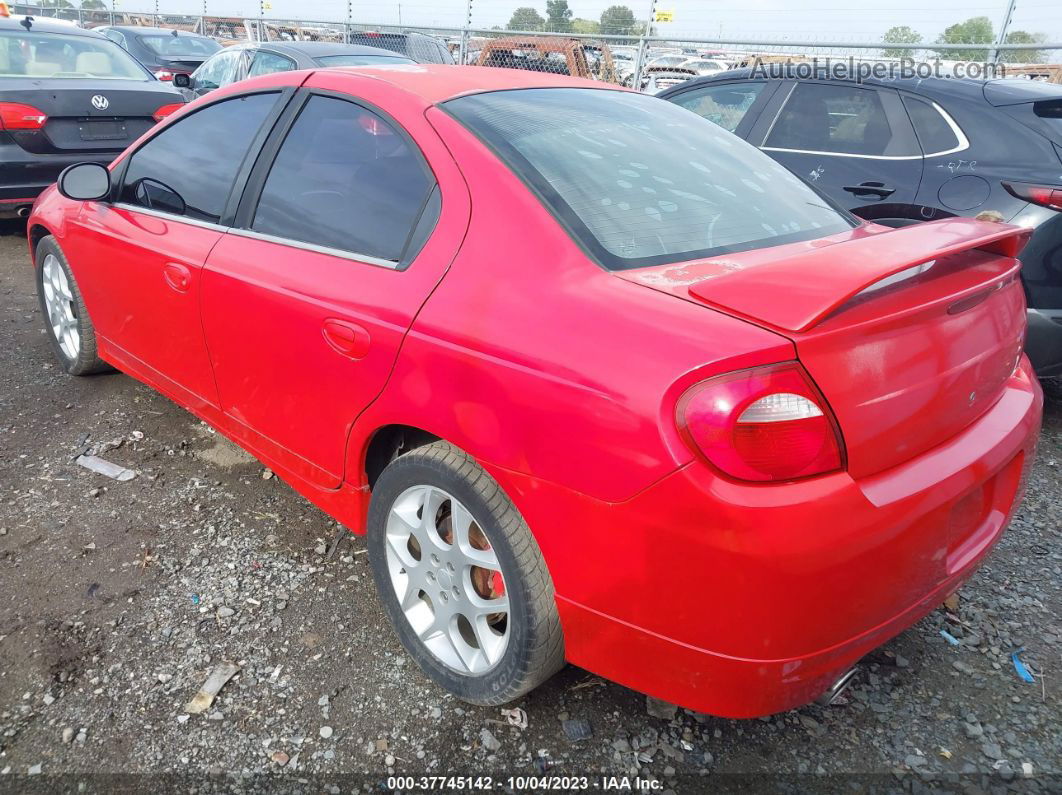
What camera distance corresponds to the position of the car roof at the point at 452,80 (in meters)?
2.29

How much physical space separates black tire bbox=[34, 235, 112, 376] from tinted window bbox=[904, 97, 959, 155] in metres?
4.30

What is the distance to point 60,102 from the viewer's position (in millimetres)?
5844

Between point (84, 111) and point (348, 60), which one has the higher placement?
point (348, 60)

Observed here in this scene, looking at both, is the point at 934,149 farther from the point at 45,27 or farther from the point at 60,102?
the point at 45,27

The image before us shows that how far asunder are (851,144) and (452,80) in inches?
115

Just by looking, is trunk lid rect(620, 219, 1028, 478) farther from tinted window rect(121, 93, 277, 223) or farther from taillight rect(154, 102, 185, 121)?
taillight rect(154, 102, 185, 121)

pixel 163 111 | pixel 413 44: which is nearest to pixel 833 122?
pixel 163 111

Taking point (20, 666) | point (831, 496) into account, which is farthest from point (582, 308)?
point (20, 666)

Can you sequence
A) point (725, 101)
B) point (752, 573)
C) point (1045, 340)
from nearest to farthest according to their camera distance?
point (752, 573), point (1045, 340), point (725, 101)

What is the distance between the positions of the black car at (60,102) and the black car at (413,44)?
5.09 metres

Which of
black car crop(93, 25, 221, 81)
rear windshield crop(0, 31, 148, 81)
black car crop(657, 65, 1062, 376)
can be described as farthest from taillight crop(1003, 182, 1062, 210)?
black car crop(93, 25, 221, 81)

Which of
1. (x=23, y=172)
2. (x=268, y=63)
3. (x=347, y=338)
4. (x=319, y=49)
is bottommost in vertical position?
(x=23, y=172)

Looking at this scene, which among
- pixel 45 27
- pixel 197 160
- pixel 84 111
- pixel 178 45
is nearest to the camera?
pixel 197 160

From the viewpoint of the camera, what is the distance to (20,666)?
2.20 m
